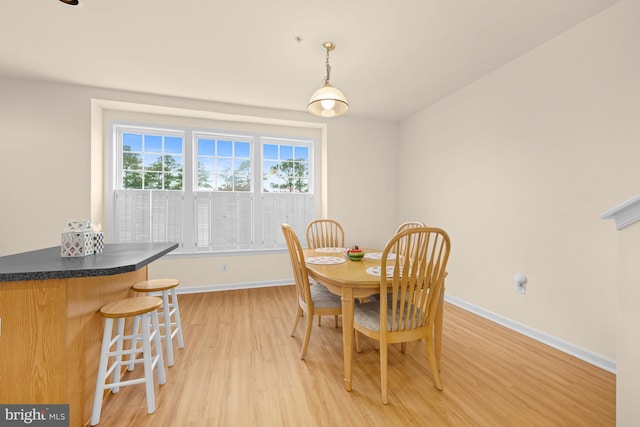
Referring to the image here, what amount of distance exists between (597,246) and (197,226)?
421 cm

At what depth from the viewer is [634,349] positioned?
121 cm

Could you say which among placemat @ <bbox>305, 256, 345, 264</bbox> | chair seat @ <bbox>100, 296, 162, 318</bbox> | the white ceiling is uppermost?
the white ceiling

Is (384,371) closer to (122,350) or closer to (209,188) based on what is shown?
(122,350)

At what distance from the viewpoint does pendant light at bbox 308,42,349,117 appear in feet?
6.93

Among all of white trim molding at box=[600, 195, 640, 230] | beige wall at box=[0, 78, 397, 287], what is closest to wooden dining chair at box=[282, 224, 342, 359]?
white trim molding at box=[600, 195, 640, 230]

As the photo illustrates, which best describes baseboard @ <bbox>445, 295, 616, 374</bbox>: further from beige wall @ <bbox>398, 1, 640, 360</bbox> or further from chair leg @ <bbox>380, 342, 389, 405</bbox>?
chair leg @ <bbox>380, 342, 389, 405</bbox>

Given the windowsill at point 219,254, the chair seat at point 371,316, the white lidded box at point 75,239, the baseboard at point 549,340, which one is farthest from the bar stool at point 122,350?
the baseboard at point 549,340

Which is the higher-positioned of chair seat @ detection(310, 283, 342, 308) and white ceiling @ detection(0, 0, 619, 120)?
white ceiling @ detection(0, 0, 619, 120)

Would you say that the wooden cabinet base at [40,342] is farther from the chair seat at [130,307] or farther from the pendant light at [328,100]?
the pendant light at [328,100]

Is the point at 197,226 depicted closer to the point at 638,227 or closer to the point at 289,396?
the point at 289,396

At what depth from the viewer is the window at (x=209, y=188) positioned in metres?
3.61

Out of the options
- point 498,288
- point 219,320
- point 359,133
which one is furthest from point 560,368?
point 359,133

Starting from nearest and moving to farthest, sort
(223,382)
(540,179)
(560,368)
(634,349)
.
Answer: (634,349) < (223,382) < (560,368) < (540,179)

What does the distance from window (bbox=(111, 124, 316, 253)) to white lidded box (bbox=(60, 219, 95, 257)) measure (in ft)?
7.14
